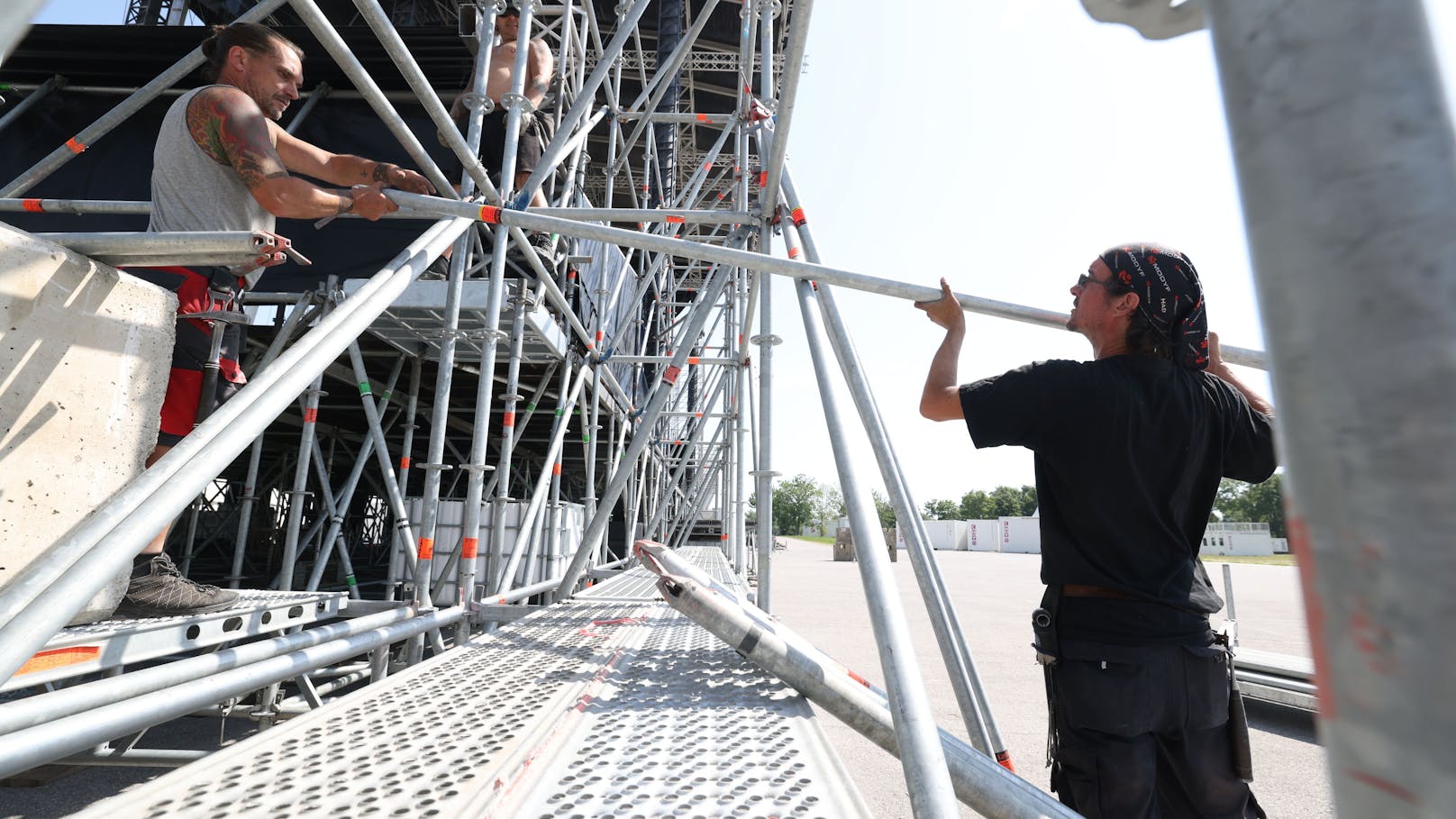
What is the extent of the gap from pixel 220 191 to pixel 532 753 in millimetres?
2197

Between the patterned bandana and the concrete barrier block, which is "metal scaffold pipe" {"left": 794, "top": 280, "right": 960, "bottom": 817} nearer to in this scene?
the patterned bandana

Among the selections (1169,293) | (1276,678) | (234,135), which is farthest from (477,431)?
(1276,678)

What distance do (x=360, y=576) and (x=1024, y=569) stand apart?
17.4m

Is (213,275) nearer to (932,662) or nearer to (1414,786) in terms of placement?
(1414,786)

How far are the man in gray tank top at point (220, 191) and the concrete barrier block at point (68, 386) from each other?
1.91 feet

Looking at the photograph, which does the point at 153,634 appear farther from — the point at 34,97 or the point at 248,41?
the point at 34,97

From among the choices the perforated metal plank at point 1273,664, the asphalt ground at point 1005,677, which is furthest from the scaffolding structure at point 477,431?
the perforated metal plank at point 1273,664

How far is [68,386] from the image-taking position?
151cm

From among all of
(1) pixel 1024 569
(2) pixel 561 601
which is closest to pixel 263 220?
(2) pixel 561 601

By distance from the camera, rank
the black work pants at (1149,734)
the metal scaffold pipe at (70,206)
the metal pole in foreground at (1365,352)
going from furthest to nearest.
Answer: the metal scaffold pipe at (70,206), the black work pants at (1149,734), the metal pole in foreground at (1365,352)

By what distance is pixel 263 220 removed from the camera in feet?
8.17

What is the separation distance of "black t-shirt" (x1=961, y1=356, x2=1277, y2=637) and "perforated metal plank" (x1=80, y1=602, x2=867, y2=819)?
2.65 ft

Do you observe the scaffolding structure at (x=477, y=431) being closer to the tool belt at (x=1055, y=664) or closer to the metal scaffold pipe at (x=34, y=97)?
the metal scaffold pipe at (x=34, y=97)

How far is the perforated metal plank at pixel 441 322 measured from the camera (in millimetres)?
4566
